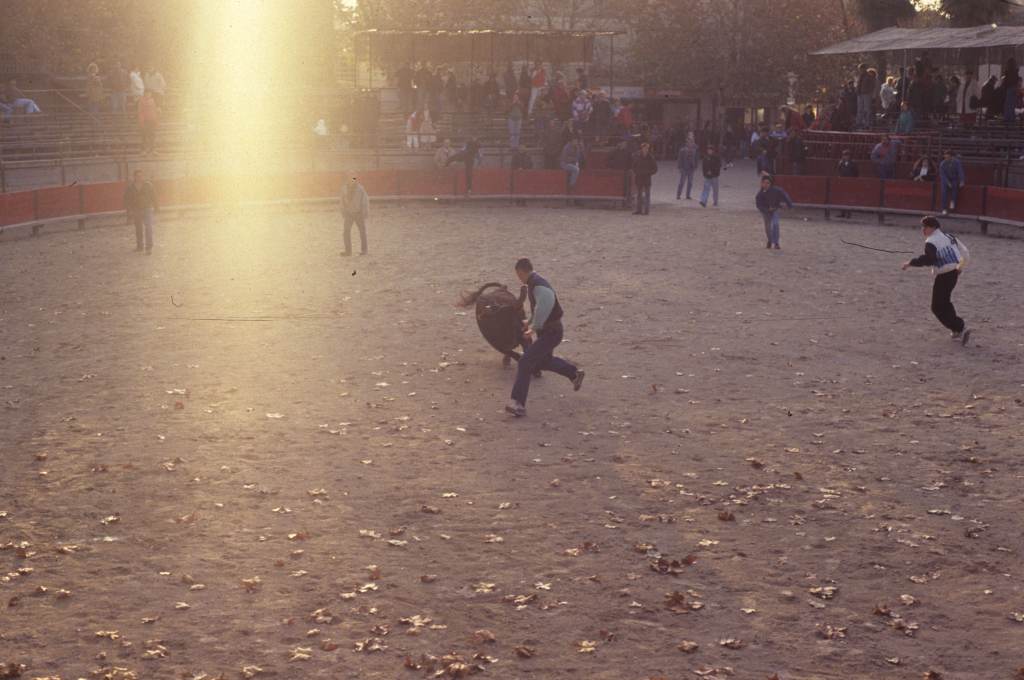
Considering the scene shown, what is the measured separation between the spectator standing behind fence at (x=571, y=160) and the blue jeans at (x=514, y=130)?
9.74 feet

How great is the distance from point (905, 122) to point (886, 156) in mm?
1719

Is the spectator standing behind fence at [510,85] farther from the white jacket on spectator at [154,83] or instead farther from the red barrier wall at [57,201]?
the red barrier wall at [57,201]

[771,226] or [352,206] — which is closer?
[352,206]

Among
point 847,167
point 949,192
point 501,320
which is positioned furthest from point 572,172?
point 501,320

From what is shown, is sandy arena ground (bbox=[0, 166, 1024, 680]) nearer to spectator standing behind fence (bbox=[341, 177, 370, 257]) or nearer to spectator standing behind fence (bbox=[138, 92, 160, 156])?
spectator standing behind fence (bbox=[341, 177, 370, 257])

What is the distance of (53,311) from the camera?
1852cm

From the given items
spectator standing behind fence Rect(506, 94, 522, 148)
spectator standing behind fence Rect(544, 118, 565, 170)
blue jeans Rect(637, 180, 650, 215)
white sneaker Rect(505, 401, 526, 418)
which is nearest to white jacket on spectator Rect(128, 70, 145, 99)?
spectator standing behind fence Rect(506, 94, 522, 148)

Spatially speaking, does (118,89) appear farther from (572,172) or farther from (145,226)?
(145,226)

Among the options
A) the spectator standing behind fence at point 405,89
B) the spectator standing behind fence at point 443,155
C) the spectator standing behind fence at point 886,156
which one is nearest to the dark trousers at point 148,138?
the spectator standing behind fence at point 443,155

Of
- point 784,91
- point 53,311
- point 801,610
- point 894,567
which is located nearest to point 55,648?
point 801,610

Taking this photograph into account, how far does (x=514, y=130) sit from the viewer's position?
39.8 meters

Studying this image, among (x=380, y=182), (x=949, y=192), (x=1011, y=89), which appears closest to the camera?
(x=949, y=192)

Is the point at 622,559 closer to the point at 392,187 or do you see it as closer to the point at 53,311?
the point at 53,311

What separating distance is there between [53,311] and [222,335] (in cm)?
337
